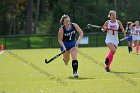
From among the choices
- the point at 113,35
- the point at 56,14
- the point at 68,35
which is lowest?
the point at 56,14

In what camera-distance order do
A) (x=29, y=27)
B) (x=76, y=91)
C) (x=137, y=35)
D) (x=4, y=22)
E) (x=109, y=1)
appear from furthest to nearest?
(x=109, y=1) → (x=4, y=22) → (x=29, y=27) → (x=137, y=35) → (x=76, y=91)

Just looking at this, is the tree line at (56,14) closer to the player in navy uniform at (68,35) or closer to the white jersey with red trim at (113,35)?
the white jersey with red trim at (113,35)

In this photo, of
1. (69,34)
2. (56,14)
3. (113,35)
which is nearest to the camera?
(69,34)

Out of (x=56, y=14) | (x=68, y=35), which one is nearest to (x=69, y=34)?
(x=68, y=35)

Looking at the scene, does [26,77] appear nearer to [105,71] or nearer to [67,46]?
[67,46]

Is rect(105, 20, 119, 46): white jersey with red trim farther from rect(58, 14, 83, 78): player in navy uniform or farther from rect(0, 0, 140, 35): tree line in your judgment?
rect(0, 0, 140, 35): tree line

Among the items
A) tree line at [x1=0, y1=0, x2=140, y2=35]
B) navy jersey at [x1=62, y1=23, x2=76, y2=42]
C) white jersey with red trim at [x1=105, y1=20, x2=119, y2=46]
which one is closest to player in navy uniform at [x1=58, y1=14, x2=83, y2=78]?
navy jersey at [x1=62, y1=23, x2=76, y2=42]

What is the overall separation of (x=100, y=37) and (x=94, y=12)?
14370 millimetres

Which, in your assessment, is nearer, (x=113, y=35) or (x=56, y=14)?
(x=113, y=35)

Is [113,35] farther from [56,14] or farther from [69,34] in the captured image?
[56,14]

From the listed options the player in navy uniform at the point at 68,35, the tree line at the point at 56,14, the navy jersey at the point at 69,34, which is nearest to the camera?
the player in navy uniform at the point at 68,35

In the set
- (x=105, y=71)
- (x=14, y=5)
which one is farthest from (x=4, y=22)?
(x=105, y=71)

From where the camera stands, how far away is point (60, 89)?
1223 centimetres

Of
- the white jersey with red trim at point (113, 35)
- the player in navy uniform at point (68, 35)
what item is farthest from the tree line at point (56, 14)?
the player in navy uniform at point (68, 35)
